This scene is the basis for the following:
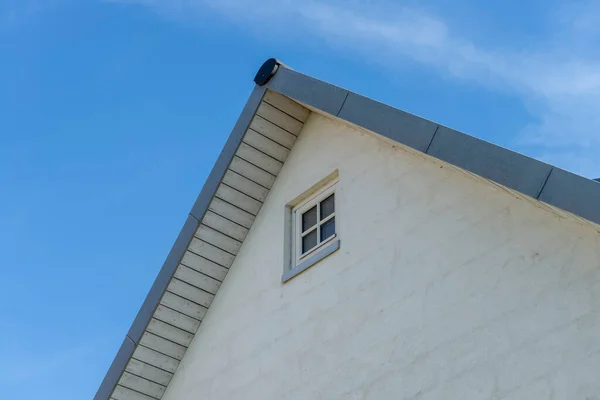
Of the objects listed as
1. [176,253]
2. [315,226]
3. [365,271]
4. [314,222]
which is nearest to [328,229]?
[315,226]

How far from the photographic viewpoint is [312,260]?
8.62 m

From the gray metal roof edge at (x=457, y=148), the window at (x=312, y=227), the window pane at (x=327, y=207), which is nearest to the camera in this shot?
the gray metal roof edge at (x=457, y=148)

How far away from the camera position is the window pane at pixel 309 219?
30.6 ft

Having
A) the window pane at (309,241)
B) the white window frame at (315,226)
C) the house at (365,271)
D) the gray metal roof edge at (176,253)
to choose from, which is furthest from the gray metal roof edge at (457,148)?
the window pane at (309,241)

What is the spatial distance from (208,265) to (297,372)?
2.17m

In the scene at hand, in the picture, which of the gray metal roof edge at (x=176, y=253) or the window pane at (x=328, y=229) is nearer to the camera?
the window pane at (x=328, y=229)

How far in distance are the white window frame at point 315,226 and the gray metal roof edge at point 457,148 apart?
2.94 ft

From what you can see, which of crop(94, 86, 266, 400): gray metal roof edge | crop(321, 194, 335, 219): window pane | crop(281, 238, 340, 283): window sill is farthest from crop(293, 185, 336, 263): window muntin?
crop(94, 86, 266, 400): gray metal roof edge

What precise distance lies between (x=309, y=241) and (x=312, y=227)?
0.14 metres

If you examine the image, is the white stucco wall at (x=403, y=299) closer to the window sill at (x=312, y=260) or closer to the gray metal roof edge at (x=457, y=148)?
the window sill at (x=312, y=260)

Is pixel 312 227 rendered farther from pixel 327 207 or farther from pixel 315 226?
pixel 327 207

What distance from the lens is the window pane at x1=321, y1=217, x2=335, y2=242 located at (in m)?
8.86

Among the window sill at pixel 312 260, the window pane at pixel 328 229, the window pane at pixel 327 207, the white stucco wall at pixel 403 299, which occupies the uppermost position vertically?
the window pane at pixel 327 207

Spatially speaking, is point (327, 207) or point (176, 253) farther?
point (176, 253)
